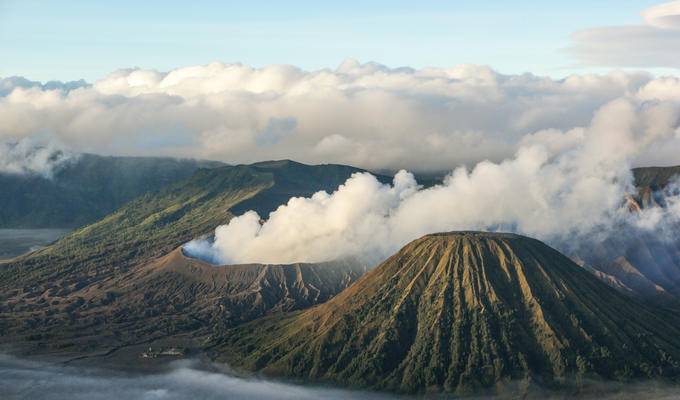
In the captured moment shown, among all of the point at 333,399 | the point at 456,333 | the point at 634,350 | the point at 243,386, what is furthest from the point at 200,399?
the point at 634,350

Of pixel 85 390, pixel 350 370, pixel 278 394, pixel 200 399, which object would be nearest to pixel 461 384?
pixel 350 370

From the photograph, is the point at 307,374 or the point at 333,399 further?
the point at 307,374

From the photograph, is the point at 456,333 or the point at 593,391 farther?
the point at 456,333

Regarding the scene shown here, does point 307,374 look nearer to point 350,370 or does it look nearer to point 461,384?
point 350,370

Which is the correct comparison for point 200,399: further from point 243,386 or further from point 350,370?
point 350,370

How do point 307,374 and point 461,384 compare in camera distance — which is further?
point 307,374

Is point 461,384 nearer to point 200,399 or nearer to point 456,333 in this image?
point 456,333

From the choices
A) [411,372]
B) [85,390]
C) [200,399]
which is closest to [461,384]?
[411,372]
